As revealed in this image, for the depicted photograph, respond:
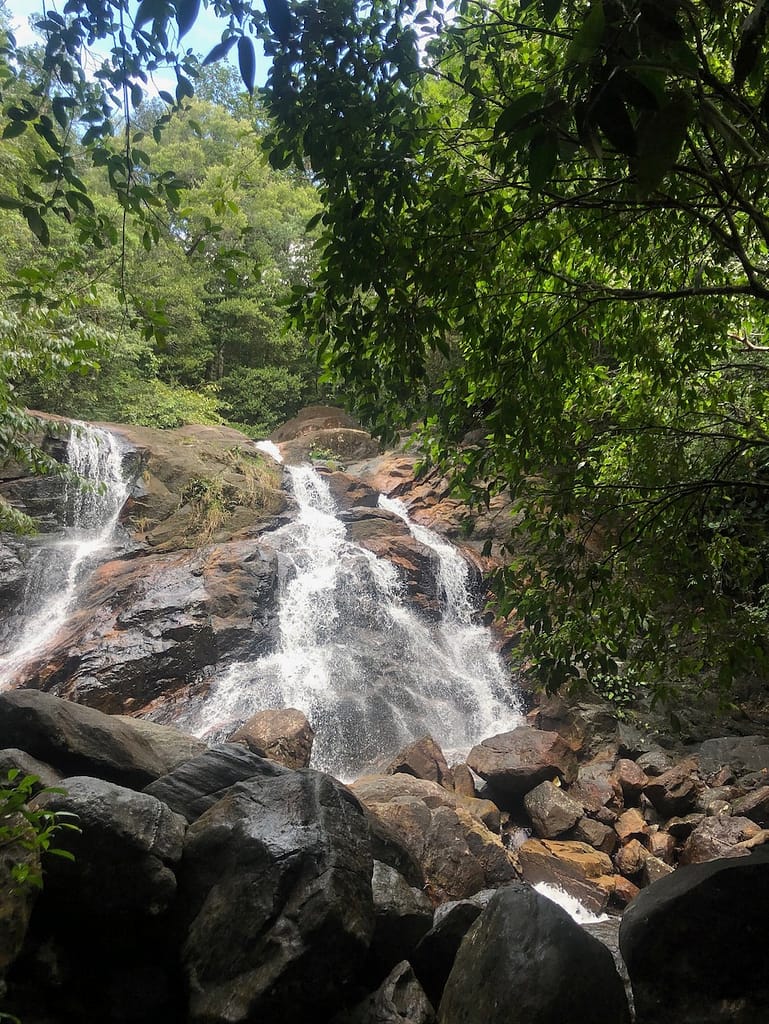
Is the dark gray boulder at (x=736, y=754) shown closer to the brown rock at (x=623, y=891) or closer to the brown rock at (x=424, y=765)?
the brown rock at (x=623, y=891)

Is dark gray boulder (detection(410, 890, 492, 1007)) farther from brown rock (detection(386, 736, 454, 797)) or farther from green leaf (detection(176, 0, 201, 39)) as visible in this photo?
brown rock (detection(386, 736, 454, 797))

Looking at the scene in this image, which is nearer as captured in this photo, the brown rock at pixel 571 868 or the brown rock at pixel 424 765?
the brown rock at pixel 571 868

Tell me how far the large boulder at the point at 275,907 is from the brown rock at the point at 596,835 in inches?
202

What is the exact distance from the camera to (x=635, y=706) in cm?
1054

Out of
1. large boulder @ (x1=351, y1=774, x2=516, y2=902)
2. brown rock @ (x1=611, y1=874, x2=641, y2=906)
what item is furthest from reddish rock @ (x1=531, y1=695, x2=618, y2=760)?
A: large boulder @ (x1=351, y1=774, x2=516, y2=902)

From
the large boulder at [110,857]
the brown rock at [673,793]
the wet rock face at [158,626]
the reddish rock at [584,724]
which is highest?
the large boulder at [110,857]

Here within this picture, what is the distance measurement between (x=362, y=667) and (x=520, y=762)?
154 inches

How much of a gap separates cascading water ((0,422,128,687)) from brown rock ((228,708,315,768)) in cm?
417

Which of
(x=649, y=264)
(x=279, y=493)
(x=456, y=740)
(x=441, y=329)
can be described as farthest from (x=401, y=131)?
(x=279, y=493)

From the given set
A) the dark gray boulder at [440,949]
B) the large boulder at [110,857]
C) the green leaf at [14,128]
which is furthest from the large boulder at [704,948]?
the green leaf at [14,128]

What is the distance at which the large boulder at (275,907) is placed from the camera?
116 inches

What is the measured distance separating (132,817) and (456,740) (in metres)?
8.48

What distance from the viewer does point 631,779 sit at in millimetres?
8555

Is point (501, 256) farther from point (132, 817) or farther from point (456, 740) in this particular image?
point (456, 740)
